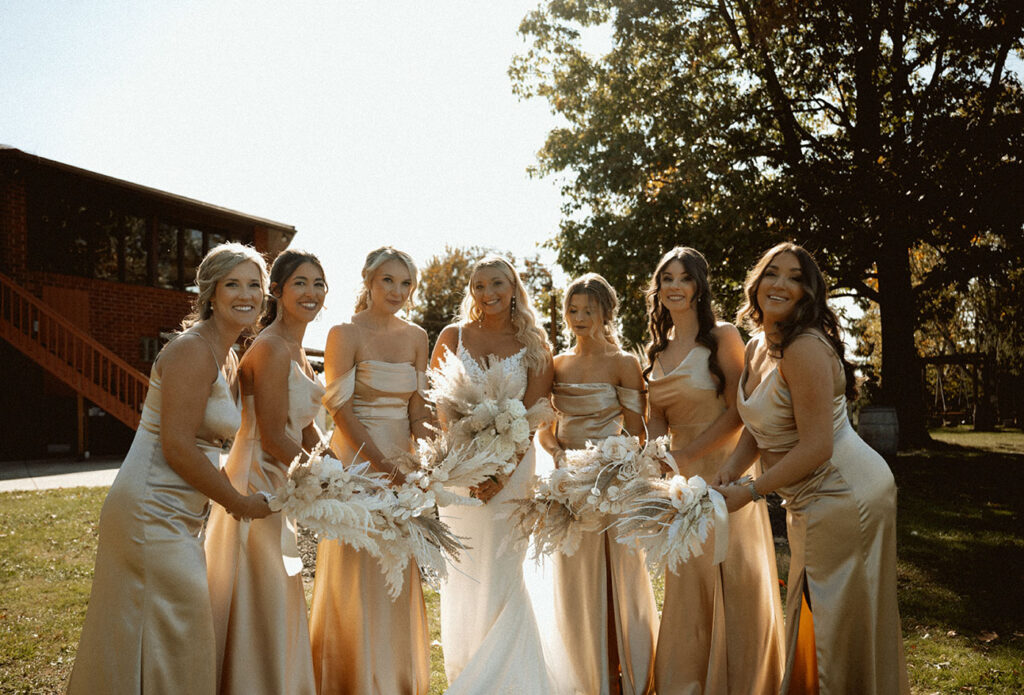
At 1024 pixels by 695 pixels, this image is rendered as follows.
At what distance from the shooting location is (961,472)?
15.8 meters

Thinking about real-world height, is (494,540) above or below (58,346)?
below

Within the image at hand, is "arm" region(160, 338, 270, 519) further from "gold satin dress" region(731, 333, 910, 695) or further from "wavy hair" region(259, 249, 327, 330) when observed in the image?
"gold satin dress" region(731, 333, 910, 695)

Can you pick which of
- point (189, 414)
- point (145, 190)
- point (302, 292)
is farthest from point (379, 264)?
point (145, 190)

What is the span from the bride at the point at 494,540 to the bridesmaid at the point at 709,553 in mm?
836

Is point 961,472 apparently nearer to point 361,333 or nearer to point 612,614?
point 612,614

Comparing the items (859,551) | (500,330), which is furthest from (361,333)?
(859,551)

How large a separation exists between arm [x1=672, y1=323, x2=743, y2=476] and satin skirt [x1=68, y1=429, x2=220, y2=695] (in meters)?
2.89

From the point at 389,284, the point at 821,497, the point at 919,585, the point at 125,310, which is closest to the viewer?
the point at 821,497

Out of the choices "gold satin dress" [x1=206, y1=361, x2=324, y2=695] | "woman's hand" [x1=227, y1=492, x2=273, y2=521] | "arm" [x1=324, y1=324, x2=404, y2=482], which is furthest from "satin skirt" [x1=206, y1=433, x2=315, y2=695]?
"arm" [x1=324, y1=324, x2=404, y2=482]

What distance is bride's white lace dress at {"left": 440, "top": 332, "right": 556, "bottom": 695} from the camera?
4.59 m

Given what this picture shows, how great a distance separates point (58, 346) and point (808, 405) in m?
17.8

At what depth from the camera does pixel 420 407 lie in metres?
4.81

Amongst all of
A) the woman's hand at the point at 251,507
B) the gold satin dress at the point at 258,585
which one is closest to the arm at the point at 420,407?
the gold satin dress at the point at 258,585

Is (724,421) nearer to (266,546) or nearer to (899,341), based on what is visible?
(266,546)
